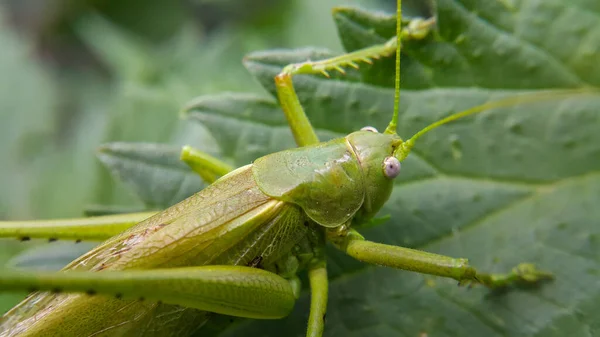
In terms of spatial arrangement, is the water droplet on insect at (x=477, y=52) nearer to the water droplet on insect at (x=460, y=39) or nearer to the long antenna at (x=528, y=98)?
the water droplet on insect at (x=460, y=39)

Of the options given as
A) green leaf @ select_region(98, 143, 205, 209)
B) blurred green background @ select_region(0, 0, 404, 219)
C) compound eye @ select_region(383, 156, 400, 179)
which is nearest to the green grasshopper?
compound eye @ select_region(383, 156, 400, 179)

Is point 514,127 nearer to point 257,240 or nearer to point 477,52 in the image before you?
point 477,52

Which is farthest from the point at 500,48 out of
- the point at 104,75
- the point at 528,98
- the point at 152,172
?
the point at 104,75

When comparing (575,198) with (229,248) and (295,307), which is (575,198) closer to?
(295,307)

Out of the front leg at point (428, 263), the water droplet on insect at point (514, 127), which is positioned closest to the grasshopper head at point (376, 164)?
the front leg at point (428, 263)

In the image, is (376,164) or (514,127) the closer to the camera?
(376,164)

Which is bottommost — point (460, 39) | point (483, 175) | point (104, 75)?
point (483, 175)

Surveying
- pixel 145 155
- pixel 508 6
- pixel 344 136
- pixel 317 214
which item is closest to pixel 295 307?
pixel 317 214
